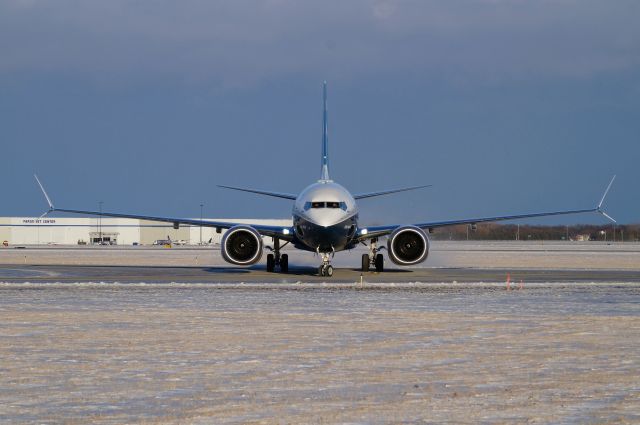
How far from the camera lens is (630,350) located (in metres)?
12.1

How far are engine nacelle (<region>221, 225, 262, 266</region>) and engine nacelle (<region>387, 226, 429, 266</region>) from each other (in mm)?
5094

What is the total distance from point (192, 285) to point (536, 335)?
14.3 m

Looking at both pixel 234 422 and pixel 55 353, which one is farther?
pixel 55 353

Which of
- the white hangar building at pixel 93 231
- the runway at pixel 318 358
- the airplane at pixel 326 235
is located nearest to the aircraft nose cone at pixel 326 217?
the airplane at pixel 326 235

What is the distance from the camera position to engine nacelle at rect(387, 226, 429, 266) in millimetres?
35531

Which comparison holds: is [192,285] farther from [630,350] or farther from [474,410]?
[474,410]

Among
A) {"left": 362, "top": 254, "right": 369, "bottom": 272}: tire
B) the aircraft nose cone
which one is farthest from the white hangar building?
the aircraft nose cone

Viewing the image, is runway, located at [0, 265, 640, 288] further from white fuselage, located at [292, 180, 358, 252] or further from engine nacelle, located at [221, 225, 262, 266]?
engine nacelle, located at [221, 225, 262, 266]

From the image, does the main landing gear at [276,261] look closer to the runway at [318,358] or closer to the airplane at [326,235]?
the airplane at [326,235]

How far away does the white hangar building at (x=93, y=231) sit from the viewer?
13788 cm

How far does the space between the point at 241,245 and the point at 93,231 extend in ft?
367

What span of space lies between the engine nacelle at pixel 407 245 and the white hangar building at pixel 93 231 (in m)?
98.8

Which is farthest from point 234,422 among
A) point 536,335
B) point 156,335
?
point 536,335

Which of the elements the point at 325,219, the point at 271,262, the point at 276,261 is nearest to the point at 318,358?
the point at 325,219
